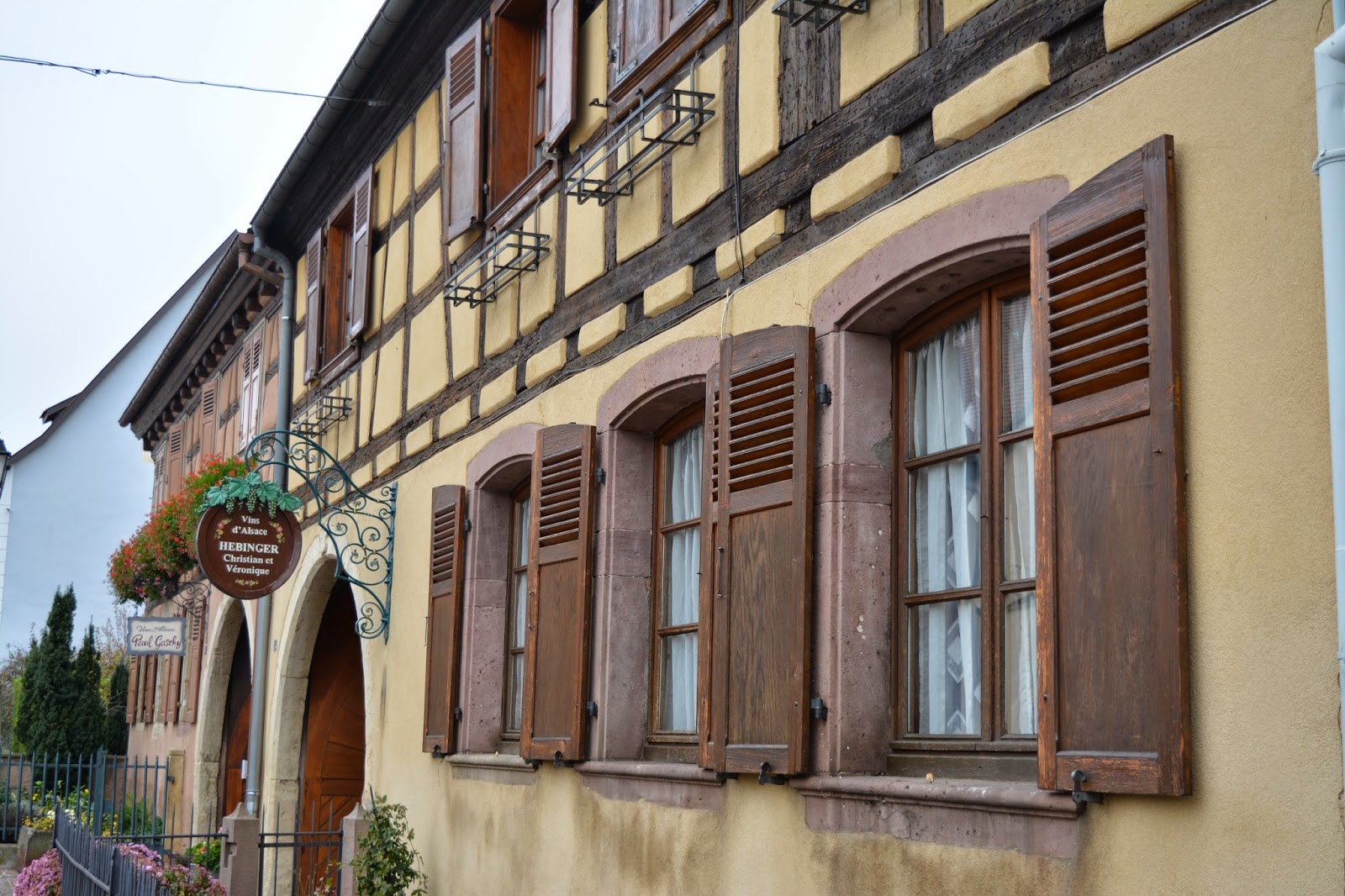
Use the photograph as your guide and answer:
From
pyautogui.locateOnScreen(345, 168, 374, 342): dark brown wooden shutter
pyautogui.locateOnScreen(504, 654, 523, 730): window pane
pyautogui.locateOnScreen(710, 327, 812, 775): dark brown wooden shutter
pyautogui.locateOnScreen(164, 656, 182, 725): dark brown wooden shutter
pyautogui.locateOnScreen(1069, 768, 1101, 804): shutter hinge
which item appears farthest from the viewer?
pyautogui.locateOnScreen(164, 656, 182, 725): dark brown wooden shutter

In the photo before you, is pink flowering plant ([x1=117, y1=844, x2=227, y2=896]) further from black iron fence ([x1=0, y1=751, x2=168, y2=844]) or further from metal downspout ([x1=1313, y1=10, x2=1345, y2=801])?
metal downspout ([x1=1313, y1=10, x2=1345, y2=801])

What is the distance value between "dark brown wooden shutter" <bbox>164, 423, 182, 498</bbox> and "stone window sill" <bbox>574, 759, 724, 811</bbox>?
1591cm

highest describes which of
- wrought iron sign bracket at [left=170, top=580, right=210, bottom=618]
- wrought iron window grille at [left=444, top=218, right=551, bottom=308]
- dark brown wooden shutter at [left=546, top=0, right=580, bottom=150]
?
dark brown wooden shutter at [left=546, top=0, right=580, bottom=150]

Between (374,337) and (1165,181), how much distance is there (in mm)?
8089

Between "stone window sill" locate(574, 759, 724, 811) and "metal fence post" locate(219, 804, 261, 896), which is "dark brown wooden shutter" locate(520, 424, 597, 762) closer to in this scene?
"stone window sill" locate(574, 759, 724, 811)

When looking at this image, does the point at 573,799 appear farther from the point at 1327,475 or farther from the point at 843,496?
the point at 1327,475

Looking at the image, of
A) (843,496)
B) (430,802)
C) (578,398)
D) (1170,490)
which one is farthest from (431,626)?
(1170,490)

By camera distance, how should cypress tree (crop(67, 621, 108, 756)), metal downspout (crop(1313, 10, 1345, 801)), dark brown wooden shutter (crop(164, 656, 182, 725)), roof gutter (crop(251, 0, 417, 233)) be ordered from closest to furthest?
metal downspout (crop(1313, 10, 1345, 801)) → roof gutter (crop(251, 0, 417, 233)) → dark brown wooden shutter (crop(164, 656, 182, 725)) → cypress tree (crop(67, 621, 108, 756))

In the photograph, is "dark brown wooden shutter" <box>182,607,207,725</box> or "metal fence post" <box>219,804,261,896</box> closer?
"metal fence post" <box>219,804,261,896</box>

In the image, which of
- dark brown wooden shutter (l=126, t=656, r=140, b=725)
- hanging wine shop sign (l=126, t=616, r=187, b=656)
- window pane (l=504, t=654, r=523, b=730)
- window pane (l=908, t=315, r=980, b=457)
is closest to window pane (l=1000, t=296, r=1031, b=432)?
window pane (l=908, t=315, r=980, b=457)

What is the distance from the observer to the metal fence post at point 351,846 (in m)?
8.80

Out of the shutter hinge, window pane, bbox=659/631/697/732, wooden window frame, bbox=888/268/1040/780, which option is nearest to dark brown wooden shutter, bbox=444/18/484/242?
window pane, bbox=659/631/697/732

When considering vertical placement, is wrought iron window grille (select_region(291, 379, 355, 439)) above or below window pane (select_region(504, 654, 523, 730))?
above

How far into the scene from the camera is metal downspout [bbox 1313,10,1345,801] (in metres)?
3.32
